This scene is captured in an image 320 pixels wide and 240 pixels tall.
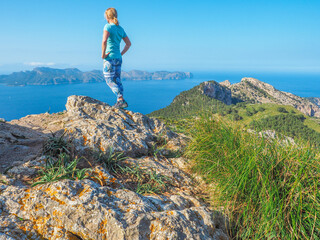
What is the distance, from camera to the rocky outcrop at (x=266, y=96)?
178 metres

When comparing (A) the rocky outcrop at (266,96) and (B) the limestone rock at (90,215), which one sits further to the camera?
(A) the rocky outcrop at (266,96)

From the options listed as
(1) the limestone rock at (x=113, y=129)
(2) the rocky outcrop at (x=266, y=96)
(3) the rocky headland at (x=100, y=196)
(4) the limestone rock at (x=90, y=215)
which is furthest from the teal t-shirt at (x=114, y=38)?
(2) the rocky outcrop at (x=266, y=96)

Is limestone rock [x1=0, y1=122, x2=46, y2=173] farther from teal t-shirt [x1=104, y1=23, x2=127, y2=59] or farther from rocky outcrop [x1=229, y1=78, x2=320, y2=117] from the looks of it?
rocky outcrop [x1=229, y1=78, x2=320, y2=117]

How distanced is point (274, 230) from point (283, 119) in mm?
114601

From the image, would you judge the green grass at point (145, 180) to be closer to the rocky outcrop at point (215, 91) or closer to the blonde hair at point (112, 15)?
the blonde hair at point (112, 15)

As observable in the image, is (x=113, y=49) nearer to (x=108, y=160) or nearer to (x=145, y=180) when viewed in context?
(x=108, y=160)

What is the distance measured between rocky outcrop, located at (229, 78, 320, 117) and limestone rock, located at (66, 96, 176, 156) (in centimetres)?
18798

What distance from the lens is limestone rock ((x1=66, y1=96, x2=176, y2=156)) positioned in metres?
4.92

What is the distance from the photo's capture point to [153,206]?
10.3 ft

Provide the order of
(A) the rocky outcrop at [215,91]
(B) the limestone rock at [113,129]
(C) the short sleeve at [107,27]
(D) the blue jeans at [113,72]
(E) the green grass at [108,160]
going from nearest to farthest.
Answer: (E) the green grass at [108,160]
(B) the limestone rock at [113,129]
(C) the short sleeve at [107,27]
(D) the blue jeans at [113,72]
(A) the rocky outcrop at [215,91]

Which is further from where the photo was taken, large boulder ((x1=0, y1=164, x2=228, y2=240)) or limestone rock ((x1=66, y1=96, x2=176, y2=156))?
limestone rock ((x1=66, y1=96, x2=176, y2=156))

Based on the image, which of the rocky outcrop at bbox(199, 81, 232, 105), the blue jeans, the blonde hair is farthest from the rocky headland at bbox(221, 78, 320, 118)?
the blonde hair

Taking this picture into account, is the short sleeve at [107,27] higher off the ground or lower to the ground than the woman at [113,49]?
higher

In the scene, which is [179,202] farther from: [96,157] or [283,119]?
[283,119]
